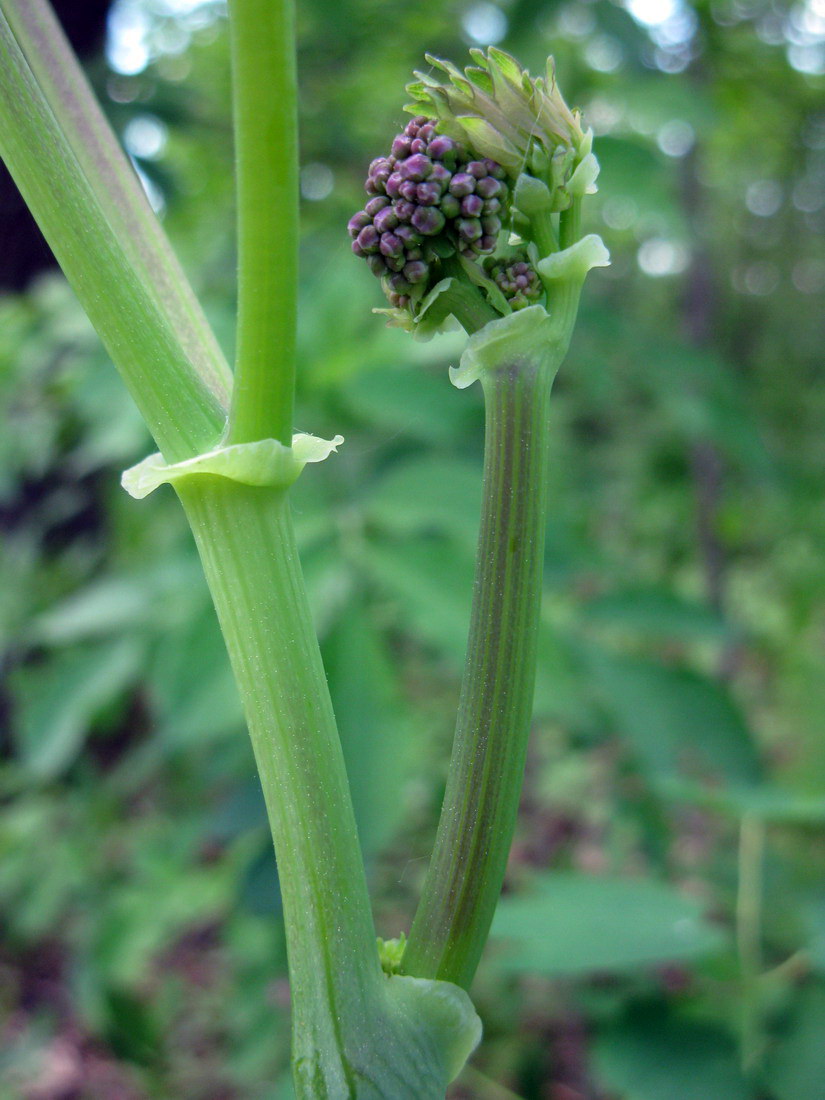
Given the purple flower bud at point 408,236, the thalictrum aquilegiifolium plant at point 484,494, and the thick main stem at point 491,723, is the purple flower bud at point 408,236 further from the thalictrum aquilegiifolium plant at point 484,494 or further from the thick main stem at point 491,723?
the thick main stem at point 491,723

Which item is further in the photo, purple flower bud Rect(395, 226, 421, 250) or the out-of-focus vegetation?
the out-of-focus vegetation

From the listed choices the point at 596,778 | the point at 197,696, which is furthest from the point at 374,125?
the point at 596,778

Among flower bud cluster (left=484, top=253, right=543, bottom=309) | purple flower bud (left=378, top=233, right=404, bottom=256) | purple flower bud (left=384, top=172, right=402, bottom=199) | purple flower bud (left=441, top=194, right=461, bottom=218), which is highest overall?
purple flower bud (left=384, top=172, right=402, bottom=199)

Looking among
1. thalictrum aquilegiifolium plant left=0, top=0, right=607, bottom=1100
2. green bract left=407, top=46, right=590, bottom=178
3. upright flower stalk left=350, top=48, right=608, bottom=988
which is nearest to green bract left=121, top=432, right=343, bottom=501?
thalictrum aquilegiifolium plant left=0, top=0, right=607, bottom=1100

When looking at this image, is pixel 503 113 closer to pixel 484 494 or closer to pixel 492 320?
pixel 492 320

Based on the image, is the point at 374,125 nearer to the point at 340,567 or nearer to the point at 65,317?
the point at 65,317

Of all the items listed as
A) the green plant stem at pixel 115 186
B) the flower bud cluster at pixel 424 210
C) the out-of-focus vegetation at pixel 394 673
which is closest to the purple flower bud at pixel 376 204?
the flower bud cluster at pixel 424 210

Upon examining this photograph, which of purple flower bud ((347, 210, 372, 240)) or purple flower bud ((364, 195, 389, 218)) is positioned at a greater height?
purple flower bud ((364, 195, 389, 218))

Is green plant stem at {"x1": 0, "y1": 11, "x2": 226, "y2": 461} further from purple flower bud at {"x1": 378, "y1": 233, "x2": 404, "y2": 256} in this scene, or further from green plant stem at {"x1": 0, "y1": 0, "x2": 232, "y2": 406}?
purple flower bud at {"x1": 378, "y1": 233, "x2": 404, "y2": 256}
